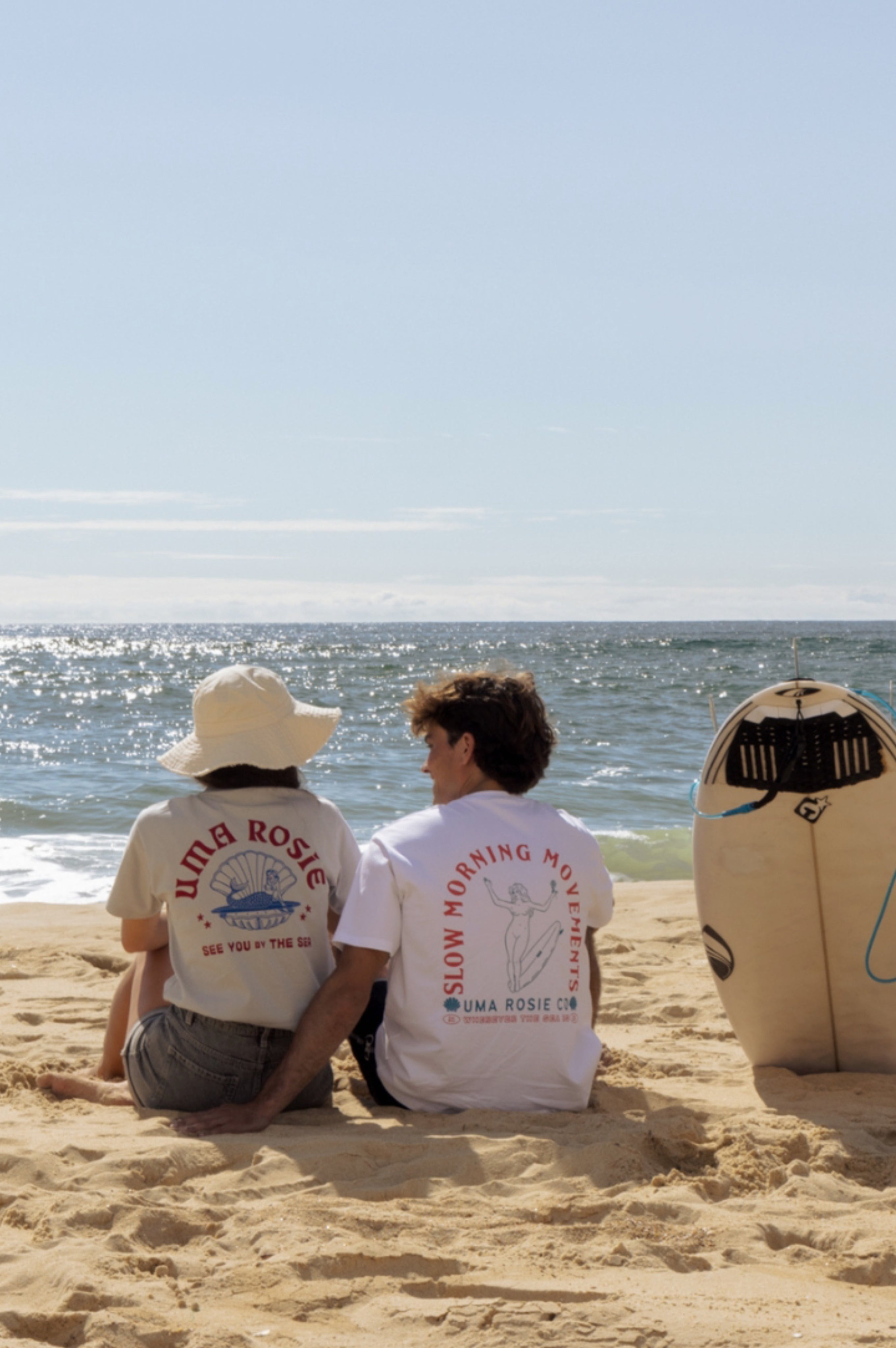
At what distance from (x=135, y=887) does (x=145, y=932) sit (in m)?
0.16

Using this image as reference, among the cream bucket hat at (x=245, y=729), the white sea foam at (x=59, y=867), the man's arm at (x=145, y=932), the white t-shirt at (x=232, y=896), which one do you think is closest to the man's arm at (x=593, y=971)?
the white t-shirt at (x=232, y=896)

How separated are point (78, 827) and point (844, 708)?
20.7 ft

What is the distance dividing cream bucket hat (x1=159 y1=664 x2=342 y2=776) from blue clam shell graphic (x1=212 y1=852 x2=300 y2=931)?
0.23 metres

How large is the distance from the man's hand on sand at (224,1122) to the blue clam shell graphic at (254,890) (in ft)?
1.40

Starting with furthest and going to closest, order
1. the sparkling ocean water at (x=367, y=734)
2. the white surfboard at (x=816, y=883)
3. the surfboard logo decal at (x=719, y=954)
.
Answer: the sparkling ocean water at (x=367, y=734)
the surfboard logo decal at (x=719, y=954)
the white surfboard at (x=816, y=883)

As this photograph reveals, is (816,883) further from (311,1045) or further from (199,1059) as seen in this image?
(199,1059)

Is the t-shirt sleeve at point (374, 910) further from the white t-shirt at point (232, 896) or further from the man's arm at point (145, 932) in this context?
the man's arm at point (145, 932)

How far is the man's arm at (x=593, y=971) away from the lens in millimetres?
2945

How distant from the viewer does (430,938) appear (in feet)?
8.91

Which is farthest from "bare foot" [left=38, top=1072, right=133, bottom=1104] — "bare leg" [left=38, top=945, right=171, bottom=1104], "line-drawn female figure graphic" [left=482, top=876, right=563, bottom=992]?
"line-drawn female figure graphic" [left=482, top=876, right=563, bottom=992]

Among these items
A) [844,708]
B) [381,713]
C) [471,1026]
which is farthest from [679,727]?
[471,1026]

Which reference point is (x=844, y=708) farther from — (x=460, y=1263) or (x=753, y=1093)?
(x=460, y=1263)

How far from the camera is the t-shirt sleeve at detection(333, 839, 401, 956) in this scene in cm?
267

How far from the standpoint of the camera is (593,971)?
311cm
